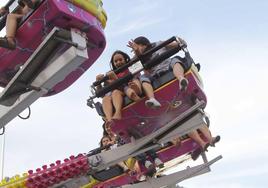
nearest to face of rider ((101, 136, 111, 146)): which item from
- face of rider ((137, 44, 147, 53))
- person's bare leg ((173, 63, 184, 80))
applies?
face of rider ((137, 44, 147, 53))

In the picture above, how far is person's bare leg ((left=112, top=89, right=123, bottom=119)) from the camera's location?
4.25m

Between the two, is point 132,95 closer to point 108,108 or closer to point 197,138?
point 108,108

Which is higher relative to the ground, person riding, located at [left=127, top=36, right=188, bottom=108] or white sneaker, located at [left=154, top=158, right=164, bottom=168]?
person riding, located at [left=127, top=36, right=188, bottom=108]

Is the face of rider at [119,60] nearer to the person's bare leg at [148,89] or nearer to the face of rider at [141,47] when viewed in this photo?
A: the face of rider at [141,47]

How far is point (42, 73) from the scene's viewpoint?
10.7 feet

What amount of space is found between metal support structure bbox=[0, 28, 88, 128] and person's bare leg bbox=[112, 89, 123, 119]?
1.08 m

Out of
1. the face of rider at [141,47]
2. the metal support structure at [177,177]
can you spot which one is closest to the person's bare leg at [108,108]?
the face of rider at [141,47]

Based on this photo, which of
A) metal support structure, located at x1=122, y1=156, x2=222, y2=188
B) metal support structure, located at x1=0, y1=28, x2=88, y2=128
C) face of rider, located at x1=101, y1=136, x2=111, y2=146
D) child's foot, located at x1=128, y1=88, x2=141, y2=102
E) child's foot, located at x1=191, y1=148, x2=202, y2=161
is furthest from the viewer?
face of rider, located at x1=101, y1=136, x2=111, y2=146

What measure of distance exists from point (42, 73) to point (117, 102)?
1.17 m

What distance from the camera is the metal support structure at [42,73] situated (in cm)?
317

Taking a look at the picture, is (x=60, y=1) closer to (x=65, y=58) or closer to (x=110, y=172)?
(x=65, y=58)

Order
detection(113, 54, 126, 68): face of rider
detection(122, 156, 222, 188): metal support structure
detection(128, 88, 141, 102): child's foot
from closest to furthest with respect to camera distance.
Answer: detection(128, 88, 141, 102): child's foot < detection(113, 54, 126, 68): face of rider < detection(122, 156, 222, 188): metal support structure

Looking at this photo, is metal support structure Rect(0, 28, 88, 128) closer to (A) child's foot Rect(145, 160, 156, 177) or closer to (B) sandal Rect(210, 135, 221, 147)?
(A) child's foot Rect(145, 160, 156, 177)

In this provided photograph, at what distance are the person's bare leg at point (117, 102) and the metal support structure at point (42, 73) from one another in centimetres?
108
